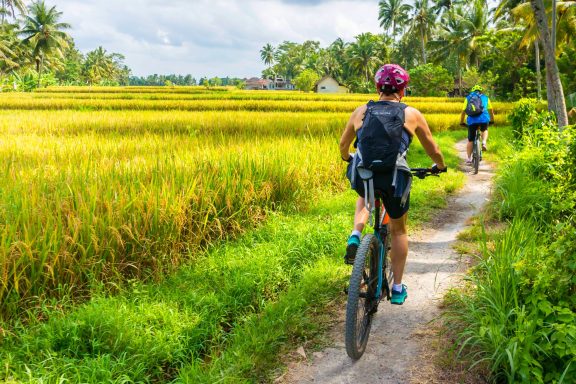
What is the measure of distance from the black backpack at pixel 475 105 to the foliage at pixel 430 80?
3694 centimetres

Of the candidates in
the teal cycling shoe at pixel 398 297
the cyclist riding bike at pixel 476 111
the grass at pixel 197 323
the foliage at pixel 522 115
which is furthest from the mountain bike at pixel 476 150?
the teal cycling shoe at pixel 398 297

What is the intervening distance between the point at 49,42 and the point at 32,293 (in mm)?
56823

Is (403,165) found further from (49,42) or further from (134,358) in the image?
(49,42)

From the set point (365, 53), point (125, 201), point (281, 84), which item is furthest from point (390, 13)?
point (125, 201)

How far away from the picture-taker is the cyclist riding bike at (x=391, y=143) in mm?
2586

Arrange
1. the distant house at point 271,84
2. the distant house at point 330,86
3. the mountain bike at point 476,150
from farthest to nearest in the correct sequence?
the distant house at point 271,84 < the distant house at point 330,86 < the mountain bike at point 476,150

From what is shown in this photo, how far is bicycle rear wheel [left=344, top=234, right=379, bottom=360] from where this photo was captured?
255cm

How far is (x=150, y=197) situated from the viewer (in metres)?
4.17

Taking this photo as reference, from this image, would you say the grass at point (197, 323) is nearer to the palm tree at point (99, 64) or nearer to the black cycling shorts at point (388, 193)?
the black cycling shorts at point (388, 193)

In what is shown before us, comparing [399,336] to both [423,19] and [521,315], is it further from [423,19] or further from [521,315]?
[423,19]

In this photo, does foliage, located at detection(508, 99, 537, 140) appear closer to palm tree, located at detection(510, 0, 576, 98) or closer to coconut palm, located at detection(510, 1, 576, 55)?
coconut palm, located at detection(510, 1, 576, 55)

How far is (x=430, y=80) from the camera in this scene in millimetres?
43500

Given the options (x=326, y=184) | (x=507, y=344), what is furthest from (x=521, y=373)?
(x=326, y=184)

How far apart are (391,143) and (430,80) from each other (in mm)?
44580
